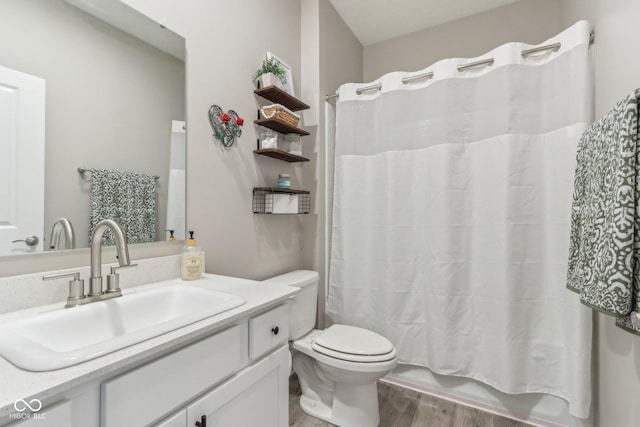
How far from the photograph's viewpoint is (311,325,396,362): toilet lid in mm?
1396

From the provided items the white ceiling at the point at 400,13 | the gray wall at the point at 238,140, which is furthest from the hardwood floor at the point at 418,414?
the white ceiling at the point at 400,13

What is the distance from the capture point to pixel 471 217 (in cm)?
165

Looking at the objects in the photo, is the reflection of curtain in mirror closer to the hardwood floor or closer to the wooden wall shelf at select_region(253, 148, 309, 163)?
the wooden wall shelf at select_region(253, 148, 309, 163)

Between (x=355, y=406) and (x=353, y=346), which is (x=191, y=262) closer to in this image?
(x=353, y=346)

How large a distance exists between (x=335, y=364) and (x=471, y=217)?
109cm

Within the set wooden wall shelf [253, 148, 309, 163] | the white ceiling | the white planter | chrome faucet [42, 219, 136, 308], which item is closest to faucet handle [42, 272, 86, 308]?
chrome faucet [42, 219, 136, 308]

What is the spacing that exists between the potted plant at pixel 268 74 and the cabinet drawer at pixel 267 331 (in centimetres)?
119

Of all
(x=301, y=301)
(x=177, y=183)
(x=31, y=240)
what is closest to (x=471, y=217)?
(x=301, y=301)

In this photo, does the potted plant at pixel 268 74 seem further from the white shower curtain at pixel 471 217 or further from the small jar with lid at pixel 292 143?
the white shower curtain at pixel 471 217

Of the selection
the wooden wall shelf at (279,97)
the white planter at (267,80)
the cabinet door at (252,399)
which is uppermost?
the white planter at (267,80)

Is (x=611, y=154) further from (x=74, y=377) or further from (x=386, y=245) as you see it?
(x=74, y=377)

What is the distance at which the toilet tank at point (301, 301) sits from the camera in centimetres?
159

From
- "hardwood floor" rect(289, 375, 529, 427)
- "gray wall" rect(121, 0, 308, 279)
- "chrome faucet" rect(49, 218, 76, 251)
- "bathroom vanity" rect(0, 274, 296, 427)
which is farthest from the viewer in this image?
"hardwood floor" rect(289, 375, 529, 427)

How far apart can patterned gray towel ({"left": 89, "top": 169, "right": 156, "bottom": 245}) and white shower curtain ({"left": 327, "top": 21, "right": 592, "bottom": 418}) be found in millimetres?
1177
